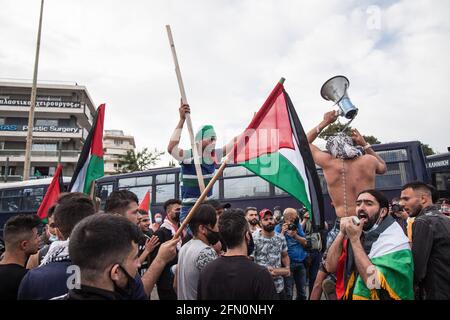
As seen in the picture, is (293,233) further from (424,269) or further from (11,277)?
(11,277)

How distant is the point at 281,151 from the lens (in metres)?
3.13

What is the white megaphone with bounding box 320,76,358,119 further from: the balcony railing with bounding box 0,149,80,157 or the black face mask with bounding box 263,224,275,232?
the balcony railing with bounding box 0,149,80,157

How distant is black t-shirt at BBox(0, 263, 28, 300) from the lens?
2533 mm

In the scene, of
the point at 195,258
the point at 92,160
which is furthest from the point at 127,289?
the point at 92,160

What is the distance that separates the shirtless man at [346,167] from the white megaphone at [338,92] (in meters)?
0.29

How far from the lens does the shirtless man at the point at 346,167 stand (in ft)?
11.8

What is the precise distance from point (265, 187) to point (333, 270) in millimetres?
8983

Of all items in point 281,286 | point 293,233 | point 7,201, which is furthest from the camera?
point 7,201

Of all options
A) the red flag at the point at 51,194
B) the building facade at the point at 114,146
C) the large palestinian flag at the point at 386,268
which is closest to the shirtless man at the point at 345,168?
the large palestinian flag at the point at 386,268

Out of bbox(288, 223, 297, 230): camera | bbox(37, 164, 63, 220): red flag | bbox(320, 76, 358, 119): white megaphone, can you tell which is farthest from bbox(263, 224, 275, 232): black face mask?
bbox(37, 164, 63, 220): red flag

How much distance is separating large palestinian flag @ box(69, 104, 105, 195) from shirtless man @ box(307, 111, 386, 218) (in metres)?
2.79

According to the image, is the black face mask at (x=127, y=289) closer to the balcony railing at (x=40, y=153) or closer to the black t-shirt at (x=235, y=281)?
the black t-shirt at (x=235, y=281)

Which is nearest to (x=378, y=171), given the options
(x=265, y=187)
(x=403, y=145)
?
(x=403, y=145)
